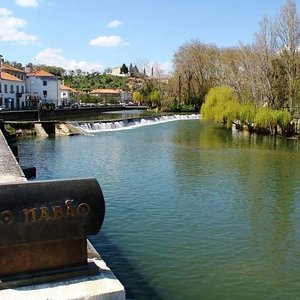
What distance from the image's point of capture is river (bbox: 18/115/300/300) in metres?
7.54

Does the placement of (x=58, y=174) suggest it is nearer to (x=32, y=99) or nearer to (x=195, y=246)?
(x=195, y=246)

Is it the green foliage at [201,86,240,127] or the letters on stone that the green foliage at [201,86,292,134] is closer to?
the green foliage at [201,86,240,127]

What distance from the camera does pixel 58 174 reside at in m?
17.6

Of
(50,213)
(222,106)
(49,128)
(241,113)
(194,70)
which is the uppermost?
(194,70)

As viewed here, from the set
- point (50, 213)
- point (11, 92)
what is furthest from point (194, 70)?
point (50, 213)

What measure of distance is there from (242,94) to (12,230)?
38050mm

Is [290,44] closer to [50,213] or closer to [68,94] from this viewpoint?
[50,213]

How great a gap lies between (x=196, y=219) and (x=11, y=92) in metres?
61.0

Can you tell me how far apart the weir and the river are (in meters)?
2.41

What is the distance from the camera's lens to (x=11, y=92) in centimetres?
6719

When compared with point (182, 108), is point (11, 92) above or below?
above

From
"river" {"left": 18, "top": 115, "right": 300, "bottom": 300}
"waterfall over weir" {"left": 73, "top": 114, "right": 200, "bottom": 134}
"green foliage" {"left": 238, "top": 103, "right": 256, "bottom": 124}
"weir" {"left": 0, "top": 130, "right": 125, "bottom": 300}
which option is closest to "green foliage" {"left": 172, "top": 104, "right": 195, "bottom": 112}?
"waterfall over weir" {"left": 73, "top": 114, "right": 200, "bottom": 134}

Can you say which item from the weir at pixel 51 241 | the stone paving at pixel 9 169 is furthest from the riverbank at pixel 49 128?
the weir at pixel 51 241

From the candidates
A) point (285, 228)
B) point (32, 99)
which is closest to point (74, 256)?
point (285, 228)
